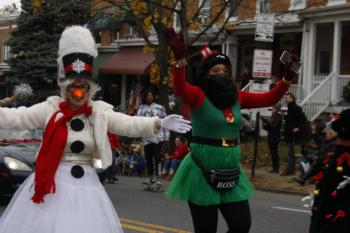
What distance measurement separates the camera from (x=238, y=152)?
527 centimetres

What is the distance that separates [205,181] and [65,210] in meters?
1.22

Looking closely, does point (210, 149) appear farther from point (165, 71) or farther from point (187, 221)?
point (165, 71)

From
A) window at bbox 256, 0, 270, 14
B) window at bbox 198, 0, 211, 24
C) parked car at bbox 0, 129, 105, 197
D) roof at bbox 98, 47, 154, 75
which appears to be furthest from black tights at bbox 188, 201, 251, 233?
roof at bbox 98, 47, 154, 75

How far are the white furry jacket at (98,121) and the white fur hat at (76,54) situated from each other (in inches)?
9.3

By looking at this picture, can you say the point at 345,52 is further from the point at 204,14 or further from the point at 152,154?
the point at 152,154

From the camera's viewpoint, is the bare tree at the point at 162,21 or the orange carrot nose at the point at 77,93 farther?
the bare tree at the point at 162,21

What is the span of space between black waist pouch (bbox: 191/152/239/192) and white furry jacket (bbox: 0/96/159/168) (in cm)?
61

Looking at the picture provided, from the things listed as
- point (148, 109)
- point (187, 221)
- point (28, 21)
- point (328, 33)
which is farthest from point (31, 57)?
point (187, 221)

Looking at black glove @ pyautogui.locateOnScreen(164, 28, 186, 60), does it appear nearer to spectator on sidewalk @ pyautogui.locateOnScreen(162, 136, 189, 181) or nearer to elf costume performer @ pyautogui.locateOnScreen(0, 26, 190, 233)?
elf costume performer @ pyautogui.locateOnScreen(0, 26, 190, 233)

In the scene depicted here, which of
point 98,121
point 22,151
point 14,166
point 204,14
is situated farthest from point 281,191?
point 98,121

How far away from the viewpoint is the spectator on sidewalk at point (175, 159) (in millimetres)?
14429

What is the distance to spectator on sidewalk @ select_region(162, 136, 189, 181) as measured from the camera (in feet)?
47.3

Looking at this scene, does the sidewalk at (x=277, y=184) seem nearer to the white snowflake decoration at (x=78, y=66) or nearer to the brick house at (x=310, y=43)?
the brick house at (x=310, y=43)

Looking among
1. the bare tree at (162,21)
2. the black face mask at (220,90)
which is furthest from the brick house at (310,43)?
the black face mask at (220,90)
